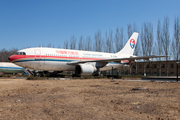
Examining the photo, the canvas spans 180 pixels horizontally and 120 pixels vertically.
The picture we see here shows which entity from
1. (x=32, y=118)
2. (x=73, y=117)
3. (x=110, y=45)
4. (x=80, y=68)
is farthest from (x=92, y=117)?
(x=110, y=45)

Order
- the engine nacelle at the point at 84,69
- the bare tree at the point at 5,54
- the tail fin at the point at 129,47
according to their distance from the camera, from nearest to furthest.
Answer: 1. the engine nacelle at the point at 84,69
2. the tail fin at the point at 129,47
3. the bare tree at the point at 5,54

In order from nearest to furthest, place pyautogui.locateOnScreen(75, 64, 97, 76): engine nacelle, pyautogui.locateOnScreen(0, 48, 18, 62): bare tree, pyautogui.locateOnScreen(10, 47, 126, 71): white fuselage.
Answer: pyautogui.locateOnScreen(10, 47, 126, 71): white fuselage
pyautogui.locateOnScreen(75, 64, 97, 76): engine nacelle
pyautogui.locateOnScreen(0, 48, 18, 62): bare tree

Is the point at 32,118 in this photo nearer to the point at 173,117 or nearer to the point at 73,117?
the point at 73,117

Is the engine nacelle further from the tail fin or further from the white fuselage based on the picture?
the tail fin

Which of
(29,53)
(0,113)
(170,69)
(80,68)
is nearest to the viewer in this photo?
(0,113)

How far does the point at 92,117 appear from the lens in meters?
4.26

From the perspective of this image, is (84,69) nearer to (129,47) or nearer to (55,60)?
(55,60)

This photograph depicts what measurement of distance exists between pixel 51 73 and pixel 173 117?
73.7ft

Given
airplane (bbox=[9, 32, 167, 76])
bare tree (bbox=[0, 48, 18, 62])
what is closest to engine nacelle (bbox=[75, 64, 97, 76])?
airplane (bbox=[9, 32, 167, 76])

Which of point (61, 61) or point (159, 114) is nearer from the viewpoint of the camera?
point (159, 114)

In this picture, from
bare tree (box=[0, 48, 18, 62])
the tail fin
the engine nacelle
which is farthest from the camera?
bare tree (box=[0, 48, 18, 62])

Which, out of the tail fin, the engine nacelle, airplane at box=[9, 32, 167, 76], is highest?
the tail fin

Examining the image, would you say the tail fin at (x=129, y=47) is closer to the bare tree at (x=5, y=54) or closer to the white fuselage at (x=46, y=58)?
the white fuselage at (x=46, y=58)

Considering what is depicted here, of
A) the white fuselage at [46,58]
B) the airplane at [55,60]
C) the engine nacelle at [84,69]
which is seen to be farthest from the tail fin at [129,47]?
the engine nacelle at [84,69]
